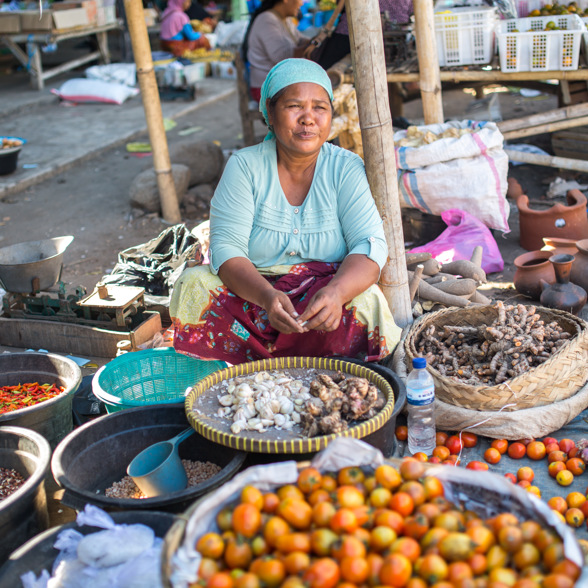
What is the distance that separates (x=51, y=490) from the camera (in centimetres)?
253

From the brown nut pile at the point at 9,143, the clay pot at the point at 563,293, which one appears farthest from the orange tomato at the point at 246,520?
the brown nut pile at the point at 9,143

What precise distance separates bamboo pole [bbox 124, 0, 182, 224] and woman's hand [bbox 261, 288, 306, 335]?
324cm

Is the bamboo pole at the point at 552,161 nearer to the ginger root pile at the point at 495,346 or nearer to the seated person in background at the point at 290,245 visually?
the ginger root pile at the point at 495,346

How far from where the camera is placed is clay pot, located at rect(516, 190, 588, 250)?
14.4ft

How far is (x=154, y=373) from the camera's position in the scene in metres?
3.00

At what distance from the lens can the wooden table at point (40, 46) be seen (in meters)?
9.89

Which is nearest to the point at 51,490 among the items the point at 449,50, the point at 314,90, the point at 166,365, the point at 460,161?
the point at 166,365

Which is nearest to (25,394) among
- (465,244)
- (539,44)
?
(465,244)

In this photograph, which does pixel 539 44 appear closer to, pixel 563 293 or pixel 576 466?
pixel 563 293

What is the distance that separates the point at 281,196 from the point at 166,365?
94 centimetres

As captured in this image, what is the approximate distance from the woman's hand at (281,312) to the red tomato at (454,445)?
75cm

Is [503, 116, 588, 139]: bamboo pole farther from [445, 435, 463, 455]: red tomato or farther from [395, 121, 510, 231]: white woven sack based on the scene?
[445, 435, 463, 455]: red tomato

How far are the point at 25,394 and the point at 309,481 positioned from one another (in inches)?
65.8

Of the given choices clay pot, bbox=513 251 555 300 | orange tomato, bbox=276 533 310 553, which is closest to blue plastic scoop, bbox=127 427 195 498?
orange tomato, bbox=276 533 310 553
